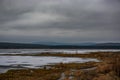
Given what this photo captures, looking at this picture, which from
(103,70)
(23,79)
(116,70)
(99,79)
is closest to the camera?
(99,79)

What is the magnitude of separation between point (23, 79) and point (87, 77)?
1116 centimetres

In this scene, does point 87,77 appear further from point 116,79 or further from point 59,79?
point 59,79

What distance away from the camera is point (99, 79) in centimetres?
2594

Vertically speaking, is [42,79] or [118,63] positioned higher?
[118,63]

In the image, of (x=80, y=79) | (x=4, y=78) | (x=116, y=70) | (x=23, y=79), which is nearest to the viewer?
(x=80, y=79)

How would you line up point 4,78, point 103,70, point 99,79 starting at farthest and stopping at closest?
1. point 4,78
2. point 103,70
3. point 99,79

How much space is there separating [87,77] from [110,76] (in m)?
3.25

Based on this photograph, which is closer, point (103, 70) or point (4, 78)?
point (103, 70)

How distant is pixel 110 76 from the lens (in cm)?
2675

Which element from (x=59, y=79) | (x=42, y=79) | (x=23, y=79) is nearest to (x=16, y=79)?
(x=23, y=79)

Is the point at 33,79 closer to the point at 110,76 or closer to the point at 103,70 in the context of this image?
the point at 103,70

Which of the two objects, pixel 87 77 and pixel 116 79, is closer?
pixel 116 79

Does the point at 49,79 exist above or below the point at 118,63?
below

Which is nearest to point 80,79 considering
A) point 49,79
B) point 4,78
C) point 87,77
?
point 87,77
